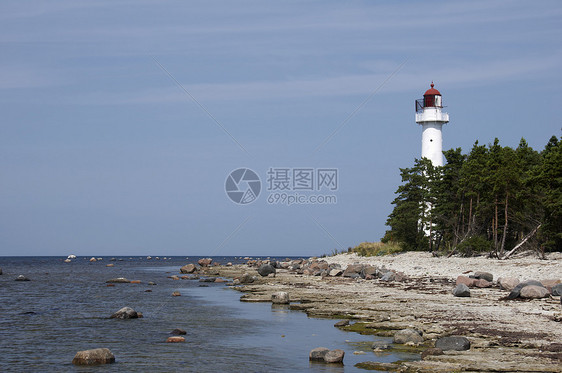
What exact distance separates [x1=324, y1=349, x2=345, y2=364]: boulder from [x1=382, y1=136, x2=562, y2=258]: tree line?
25177mm

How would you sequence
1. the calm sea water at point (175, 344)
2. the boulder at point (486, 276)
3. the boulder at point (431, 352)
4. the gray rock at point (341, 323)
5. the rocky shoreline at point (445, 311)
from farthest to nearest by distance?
1. the boulder at point (486, 276)
2. the gray rock at point (341, 323)
3. the calm sea water at point (175, 344)
4. the boulder at point (431, 352)
5. the rocky shoreline at point (445, 311)

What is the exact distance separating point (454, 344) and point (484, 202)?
30231mm

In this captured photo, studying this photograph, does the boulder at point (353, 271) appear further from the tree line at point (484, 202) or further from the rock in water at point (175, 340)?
the rock in water at point (175, 340)

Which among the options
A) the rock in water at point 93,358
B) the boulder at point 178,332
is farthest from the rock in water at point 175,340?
the rock in water at point 93,358

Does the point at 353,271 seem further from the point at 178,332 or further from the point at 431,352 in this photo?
the point at 431,352

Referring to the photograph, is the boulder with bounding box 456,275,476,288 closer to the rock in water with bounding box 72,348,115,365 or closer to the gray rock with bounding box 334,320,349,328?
the gray rock with bounding box 334,320,349,328

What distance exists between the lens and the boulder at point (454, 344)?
13898 millimetres

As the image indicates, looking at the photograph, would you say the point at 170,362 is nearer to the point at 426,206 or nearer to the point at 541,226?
the point at 541,226

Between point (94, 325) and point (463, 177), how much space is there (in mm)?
33074

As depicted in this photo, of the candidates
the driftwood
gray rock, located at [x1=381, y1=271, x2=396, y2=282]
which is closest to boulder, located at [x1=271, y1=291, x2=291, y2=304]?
gray rock, located at [x1=381, y1=271, x2=396, y2=282]

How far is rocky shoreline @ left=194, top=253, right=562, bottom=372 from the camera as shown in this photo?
12.9 metres

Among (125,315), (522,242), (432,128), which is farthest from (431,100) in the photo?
(125,315)

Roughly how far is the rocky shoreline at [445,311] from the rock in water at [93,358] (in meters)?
6.25

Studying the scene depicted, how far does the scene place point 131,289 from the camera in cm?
4022
